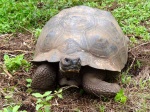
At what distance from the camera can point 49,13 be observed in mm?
5805

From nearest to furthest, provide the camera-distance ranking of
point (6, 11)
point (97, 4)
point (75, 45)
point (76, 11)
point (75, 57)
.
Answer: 1. point (75, 57)
2. point (75, 45)
3. point (76, 11)
4. point (6, 11)
5. point (97, 4)

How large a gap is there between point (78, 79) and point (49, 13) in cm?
241

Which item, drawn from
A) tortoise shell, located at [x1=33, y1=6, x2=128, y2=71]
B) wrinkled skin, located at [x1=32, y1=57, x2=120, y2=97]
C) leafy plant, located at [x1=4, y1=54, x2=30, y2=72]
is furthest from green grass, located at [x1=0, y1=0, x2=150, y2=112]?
tortoise shell, located at [x1=33, y1=6, x2=128, y2=71]

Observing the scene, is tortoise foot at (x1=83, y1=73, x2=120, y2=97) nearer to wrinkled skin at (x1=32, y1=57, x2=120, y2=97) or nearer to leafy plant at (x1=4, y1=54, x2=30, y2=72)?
wrinkled skin at (x1=32, y1=57, x2=120, y2=97)

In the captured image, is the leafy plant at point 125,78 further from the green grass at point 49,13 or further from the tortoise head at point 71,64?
the green grass at point 49,13

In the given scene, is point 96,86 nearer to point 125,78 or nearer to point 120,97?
point 120,97

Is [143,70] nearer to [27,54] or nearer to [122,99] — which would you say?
[122,99]

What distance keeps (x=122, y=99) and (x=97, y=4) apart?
3381 mm

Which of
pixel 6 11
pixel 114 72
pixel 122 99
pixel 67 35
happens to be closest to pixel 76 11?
pixel 67 35

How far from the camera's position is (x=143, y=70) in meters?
4.07

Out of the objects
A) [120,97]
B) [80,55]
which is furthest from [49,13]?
[120,97]

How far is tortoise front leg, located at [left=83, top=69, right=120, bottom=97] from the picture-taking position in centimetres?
346

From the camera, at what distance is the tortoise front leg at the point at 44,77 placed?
11.8ft

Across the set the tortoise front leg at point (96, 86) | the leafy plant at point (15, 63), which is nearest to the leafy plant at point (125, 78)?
the tortoise front leg at point (96, 86)
